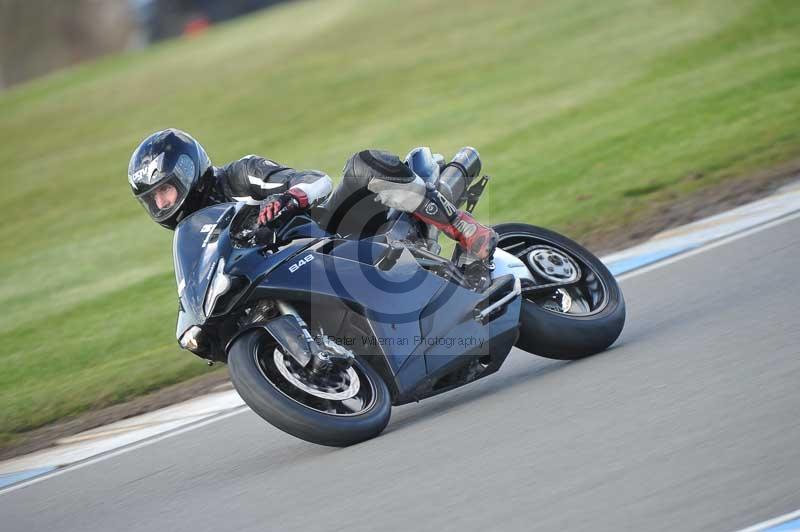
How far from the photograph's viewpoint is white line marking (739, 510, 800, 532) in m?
3.65

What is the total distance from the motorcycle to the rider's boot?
0.11 metres

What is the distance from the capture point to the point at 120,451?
6.85 m

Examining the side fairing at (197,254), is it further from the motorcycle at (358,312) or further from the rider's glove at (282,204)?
the rider's glove at (282,204)

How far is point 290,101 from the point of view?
24.8 m

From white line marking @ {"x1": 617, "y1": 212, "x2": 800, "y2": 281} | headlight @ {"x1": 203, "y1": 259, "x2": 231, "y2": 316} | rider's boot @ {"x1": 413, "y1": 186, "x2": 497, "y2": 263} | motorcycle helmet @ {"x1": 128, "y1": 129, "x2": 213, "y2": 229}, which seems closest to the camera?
headlight @ {"x1": 203, "y1": 259, "x2": 231, "y2": 316}

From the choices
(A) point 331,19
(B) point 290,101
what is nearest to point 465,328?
(B) point 290,101

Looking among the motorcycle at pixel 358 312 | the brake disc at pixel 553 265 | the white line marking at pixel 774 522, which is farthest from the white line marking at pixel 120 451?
the white line marking at pixel 774 522

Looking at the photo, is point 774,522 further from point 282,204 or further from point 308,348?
point 282,204

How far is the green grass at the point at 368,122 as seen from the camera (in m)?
11.0

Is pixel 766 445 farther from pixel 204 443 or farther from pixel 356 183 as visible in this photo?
pixel 204 443

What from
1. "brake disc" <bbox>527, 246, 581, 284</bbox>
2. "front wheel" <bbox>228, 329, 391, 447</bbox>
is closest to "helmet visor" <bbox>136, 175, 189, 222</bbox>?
"front wheel" <bbox>228, 329, 391, 447</bbox>

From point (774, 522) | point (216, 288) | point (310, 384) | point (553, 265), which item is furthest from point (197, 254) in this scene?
point (774, 522)

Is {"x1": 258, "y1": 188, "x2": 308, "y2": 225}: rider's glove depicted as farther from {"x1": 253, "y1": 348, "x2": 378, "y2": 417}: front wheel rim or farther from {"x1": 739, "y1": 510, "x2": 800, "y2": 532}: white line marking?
{"x1": 739, "y1": 510, "x2": 800, "y2": 532}: white line marking

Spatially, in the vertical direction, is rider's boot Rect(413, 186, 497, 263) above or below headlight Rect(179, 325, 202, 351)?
above
